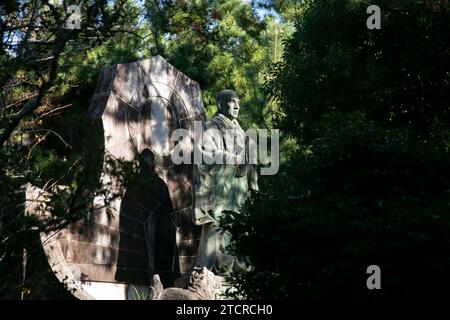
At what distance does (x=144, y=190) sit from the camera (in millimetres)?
14641

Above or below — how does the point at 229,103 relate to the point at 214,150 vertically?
above

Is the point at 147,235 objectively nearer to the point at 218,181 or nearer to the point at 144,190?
the point at 144,190

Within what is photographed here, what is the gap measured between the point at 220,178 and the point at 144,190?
4.18 feet

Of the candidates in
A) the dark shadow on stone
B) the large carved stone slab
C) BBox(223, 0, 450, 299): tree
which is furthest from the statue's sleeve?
BBox(223, 0, 450, 299): tree

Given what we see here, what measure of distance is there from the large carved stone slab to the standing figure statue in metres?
0.45

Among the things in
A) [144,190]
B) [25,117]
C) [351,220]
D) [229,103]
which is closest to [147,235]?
[144,190]

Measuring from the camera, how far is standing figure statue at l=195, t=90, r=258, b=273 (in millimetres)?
14469

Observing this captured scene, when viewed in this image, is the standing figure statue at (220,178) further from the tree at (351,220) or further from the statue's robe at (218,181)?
the tree at (351,220)

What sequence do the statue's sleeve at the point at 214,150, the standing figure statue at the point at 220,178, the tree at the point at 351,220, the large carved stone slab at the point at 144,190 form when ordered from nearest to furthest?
1. the tree at the point at 351,220
2. the large carved stone slab at the point at 144,190
3. the standing figure statue at the point at 220,178
4. the statue's sleeve at the point at 214,150

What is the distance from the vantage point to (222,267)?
46.2 feet

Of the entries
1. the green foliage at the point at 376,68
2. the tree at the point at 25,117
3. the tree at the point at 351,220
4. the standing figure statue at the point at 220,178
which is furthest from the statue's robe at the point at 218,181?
the tree at the point at 25,117

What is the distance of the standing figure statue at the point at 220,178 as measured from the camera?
14.5m

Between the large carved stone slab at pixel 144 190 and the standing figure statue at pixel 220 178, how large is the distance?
452mm

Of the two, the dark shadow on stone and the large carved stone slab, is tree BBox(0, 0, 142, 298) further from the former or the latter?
the dark shadow on stone
